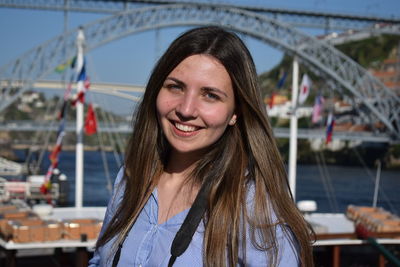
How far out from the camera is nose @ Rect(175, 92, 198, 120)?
5.20 ft

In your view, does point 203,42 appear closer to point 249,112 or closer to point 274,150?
point 249,112

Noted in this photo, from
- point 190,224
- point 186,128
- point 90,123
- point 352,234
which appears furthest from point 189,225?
point 90,123

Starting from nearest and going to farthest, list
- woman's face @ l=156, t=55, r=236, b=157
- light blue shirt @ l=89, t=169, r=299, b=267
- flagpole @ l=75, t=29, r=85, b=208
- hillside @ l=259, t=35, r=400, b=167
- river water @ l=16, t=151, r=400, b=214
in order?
light blue shirt @ l=89, t=169, r=299, b=267, woman's face @ l=156, t=55, r=236, b=157, flagpole @ l=75, t=29, r=85, b=208, river water @ l=16, t=151, r=400, b=214, hillside @ l=259, t=35, r=400, b=167

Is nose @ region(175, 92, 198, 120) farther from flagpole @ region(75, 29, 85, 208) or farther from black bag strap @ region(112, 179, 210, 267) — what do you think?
flagpole @ region(75, 29, 85, 208)

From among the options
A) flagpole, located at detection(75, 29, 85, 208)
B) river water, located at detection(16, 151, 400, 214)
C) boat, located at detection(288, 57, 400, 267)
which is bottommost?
river water, located at detection(16, 151, 400, 214)

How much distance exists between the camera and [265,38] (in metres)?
21.3

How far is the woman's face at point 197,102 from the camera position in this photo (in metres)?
1.57

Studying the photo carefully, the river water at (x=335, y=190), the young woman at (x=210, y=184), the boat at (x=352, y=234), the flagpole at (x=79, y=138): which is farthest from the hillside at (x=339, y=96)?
the young woman at (x=210, y=184)

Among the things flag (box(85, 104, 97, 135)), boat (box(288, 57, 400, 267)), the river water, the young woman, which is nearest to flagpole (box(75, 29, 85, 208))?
flag (box(85, 104, 97, 135))

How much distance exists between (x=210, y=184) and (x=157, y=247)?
0.65ft

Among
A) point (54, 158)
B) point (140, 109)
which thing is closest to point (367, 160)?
point (54, 158)

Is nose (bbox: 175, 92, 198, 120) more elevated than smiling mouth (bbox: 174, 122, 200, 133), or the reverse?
nose (bbox: 175, 92, 198, 120)

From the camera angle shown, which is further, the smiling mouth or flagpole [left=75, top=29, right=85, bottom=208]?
flagpole [left=75, top=29, right=85, bottom=208]

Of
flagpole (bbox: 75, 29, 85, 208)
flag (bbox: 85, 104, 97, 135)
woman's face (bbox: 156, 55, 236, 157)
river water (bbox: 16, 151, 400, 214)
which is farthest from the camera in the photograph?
river water (bbox: 16, 151, 400, 214)
